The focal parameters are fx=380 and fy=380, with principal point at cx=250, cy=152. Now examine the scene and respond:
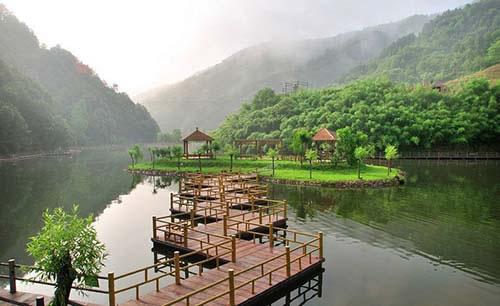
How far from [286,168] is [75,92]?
135411 mm

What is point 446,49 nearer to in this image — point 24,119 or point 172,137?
point 172,137

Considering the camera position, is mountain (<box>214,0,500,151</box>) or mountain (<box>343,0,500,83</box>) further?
mountain (<box>343,0,500,83</box>)

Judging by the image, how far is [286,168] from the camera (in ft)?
156

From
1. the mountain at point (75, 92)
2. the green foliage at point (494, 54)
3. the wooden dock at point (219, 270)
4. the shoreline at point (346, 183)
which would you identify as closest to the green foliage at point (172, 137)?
the mountain at point (75, 92)

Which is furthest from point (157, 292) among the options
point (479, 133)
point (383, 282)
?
point (479, 133)

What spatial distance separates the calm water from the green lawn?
153 inches

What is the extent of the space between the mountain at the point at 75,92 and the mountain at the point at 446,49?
10736cm

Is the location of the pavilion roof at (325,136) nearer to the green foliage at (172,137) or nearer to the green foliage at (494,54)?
the green foliage at (172,137)

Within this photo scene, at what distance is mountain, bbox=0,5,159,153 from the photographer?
140 m

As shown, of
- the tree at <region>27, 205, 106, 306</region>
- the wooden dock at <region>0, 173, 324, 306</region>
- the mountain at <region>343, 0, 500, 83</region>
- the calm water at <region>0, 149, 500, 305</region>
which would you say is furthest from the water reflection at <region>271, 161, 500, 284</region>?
the mountain at <region>343, 0, 500, 83</region>

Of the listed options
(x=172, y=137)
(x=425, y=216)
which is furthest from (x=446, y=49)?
(x=425, y=216)

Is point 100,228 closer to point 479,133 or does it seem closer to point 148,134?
point 479,133

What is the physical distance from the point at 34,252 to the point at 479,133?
83060mm

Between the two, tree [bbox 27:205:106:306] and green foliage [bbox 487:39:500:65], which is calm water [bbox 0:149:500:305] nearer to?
tree [bbox 27:205:106:306]
